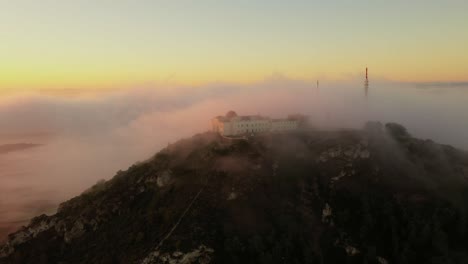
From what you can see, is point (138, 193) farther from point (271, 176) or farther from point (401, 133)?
point (401, 133)

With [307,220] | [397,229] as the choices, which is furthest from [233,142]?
[397,229]

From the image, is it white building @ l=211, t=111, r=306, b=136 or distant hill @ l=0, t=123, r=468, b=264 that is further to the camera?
white building @ l=211, t=111, r=306, b=136

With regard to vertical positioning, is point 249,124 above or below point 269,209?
above

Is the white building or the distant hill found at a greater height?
the white building

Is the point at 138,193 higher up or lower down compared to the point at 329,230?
higher up
